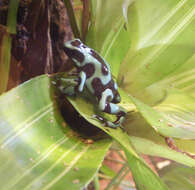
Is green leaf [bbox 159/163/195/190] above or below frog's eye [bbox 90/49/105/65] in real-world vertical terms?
below

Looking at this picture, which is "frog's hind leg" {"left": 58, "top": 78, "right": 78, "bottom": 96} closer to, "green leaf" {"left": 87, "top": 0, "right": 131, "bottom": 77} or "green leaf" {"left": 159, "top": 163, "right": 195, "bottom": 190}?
"green leaf" {"left": 87, "top": 0, "right": 131, "bottom": 77}

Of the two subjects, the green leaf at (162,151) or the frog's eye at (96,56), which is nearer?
the green leaf at (162,151)

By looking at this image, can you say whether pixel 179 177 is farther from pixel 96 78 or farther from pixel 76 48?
pixel 76 48

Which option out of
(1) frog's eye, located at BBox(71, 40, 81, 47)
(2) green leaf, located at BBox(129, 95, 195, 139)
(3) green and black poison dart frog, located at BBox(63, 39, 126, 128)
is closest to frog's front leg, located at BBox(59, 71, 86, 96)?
(3) green and black poison dart frog, located at BBox(63, 39, 126, 128)

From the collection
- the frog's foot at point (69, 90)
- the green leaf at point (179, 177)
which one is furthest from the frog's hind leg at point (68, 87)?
the green leaf at point (179, 177)

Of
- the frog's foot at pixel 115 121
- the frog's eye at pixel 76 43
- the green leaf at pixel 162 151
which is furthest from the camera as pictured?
the frog's eye at pixel 76 43

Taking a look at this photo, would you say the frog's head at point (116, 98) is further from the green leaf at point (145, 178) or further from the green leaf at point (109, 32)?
the green leaf at point (145, 178)
